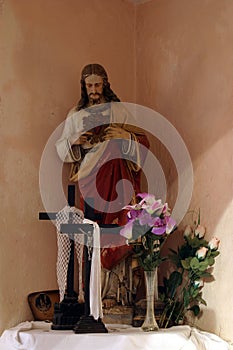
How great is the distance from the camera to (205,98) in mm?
2434

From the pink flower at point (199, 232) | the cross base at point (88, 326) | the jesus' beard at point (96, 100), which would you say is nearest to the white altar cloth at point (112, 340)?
the cross base at point (88, 326)

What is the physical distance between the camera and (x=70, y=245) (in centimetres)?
218

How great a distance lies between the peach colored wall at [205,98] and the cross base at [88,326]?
0.47 metres

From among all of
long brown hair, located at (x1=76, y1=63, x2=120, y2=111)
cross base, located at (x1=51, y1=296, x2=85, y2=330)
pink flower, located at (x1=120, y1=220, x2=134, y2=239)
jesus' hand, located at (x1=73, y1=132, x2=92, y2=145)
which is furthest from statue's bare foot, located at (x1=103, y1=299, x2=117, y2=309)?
long brown hair, located at (x1=76, y1=63, x2=120, y2=111)

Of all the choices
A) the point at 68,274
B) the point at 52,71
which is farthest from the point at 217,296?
the point at 52,71

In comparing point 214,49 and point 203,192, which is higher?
point 214,49

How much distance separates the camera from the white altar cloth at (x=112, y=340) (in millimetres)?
1972

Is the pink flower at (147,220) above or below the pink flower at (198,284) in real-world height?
above

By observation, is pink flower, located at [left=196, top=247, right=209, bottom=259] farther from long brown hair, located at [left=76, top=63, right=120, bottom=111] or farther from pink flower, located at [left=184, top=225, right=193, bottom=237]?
long brown hair, located at [left=76, top=63, right=120, bottom=111]

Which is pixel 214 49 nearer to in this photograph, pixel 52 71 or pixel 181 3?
pixel 181 3

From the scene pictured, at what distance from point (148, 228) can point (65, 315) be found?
1.30 ft

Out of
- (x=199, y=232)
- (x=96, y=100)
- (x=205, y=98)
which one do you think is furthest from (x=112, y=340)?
(x=205, y=98)

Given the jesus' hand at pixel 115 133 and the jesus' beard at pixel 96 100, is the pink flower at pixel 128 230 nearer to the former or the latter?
the jesus' hand at pixel 115 133

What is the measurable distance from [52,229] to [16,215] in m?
0.17
